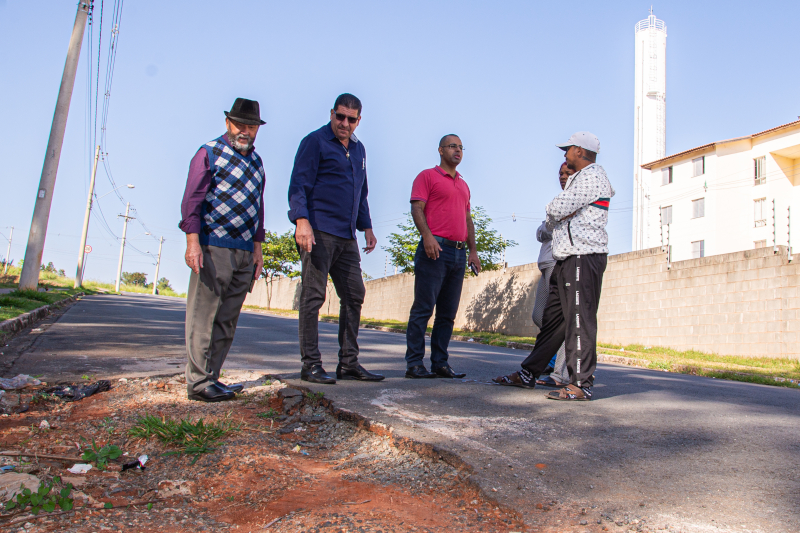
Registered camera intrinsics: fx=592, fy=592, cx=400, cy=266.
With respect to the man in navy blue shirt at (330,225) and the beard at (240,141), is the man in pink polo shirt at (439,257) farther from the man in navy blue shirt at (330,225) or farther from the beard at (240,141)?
the beard at (240,141)

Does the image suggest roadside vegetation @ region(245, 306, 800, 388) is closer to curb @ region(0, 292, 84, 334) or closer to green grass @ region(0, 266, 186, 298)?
curb @ region(0, 292, 84, 334)

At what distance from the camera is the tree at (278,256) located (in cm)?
3859

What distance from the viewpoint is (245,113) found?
12.2 feet

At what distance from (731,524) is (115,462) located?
7.67ft

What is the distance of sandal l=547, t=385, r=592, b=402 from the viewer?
12.2 feet

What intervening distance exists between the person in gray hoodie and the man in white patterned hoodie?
256mm

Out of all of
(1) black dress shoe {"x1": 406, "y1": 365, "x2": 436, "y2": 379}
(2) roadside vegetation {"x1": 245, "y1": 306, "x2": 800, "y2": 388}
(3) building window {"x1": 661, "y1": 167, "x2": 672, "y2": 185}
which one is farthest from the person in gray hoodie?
(3) building window {"x1": 661, "y1": 167, "x2": 672, "y2": 185}

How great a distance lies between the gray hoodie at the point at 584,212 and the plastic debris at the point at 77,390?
3071 mm

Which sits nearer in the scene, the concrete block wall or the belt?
the belt

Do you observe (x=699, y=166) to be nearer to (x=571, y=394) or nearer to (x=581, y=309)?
(x=581, y=309)

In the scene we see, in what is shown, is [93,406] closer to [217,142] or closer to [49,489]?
[49,489]

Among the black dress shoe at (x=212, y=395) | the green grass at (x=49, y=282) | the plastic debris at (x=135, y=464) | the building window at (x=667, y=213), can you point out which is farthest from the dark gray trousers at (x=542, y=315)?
the building window at (x=667, y=213)

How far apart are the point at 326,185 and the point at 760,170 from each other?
32.7 meters

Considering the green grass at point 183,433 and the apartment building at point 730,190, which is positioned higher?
the apartment building at point 730,190
